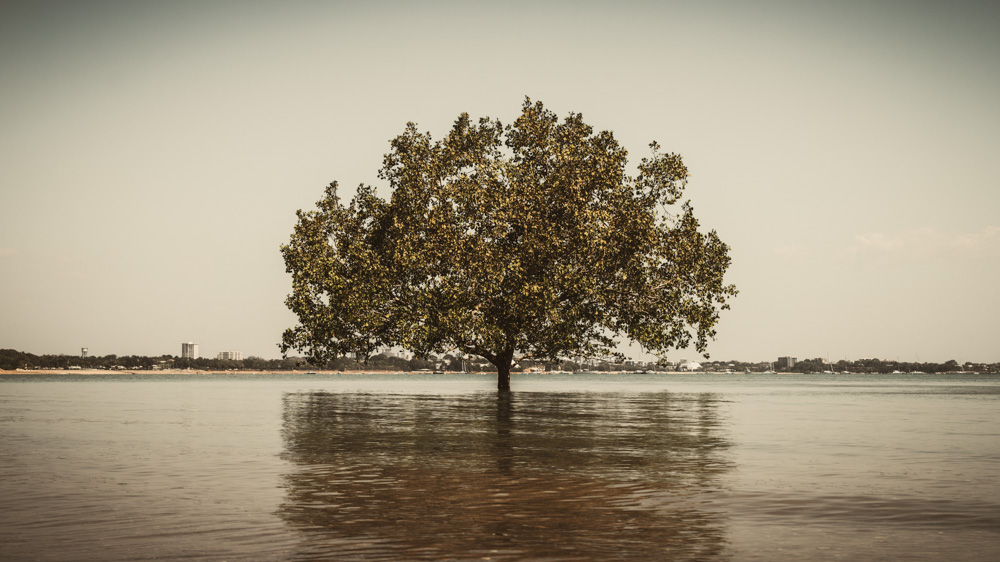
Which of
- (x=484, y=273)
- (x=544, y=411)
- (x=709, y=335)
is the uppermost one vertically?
(x=484, y=273)

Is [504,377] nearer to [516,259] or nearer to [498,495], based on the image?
[516,259]

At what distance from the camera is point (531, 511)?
13.7 m

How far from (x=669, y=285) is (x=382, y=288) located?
1973 centimetres

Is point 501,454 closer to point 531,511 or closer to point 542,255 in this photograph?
point 531,511

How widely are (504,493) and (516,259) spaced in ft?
133

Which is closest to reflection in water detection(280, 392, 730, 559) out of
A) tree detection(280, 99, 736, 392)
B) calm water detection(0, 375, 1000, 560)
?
calm water detection(0, 375, 1000, 560)

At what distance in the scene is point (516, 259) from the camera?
184 feet

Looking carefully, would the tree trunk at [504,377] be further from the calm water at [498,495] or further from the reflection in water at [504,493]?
the calm water at [498,495]

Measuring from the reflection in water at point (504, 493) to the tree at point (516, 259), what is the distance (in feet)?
87.3

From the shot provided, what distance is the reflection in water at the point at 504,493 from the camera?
36.9ft

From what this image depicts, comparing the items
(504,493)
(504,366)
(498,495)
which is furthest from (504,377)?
(498,495)

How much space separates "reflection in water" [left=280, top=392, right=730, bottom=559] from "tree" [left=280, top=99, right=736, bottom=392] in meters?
26.6

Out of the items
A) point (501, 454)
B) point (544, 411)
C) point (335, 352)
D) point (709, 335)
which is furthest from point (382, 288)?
point (501, 454)

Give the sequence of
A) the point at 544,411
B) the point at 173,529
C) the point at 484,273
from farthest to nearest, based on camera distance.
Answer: the point at 484,273, the point at 544,411, the point at 173,529
